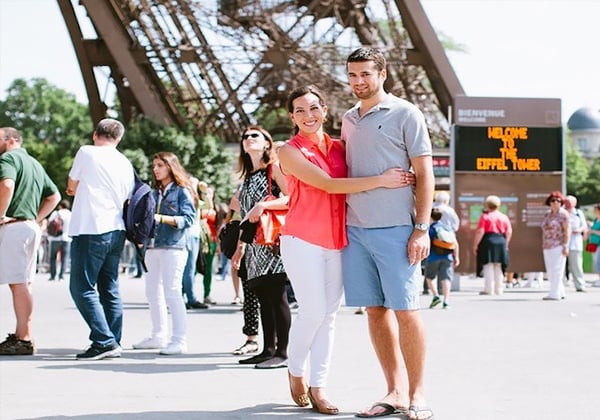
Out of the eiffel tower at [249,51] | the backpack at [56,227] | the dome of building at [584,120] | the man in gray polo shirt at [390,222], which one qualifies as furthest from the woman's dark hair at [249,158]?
the dome of building at [584,120]

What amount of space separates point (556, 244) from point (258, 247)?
9000 millimetres

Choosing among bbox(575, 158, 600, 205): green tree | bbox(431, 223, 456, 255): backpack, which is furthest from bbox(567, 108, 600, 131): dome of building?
bbox(431, 223, 456, 255): backpack

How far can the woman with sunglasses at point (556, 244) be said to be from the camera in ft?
51.0

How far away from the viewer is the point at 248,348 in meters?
8.40

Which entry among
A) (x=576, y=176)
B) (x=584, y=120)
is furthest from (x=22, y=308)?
(x=584, y=120)

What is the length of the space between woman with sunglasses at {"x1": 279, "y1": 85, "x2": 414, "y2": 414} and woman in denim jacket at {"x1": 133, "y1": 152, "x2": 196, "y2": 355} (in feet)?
9.39

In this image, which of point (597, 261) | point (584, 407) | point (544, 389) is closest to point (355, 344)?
point (544, 389)

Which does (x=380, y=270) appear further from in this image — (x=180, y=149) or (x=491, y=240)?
(x=180, y=149)

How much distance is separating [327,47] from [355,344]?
28.4 meters

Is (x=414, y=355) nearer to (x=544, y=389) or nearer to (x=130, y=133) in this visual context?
(x=544, y=389)

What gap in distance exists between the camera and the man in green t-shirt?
26.7 feet

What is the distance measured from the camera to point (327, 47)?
120 ft

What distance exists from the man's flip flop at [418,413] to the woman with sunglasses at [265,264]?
232 centimetres

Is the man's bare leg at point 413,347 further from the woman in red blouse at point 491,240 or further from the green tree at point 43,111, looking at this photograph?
the green tree at point 43,111
